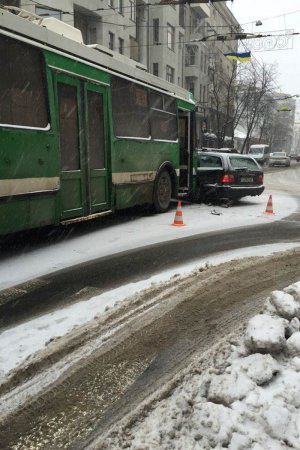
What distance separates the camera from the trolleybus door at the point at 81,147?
673cm

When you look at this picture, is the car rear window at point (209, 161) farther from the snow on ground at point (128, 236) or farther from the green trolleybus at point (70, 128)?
the green trolleybus at point (70, 128)

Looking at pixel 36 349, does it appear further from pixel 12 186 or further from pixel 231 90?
pixel 231 90

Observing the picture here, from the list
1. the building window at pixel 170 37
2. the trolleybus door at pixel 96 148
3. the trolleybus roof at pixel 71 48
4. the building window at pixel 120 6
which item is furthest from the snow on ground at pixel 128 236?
the building window at pixel 170 37

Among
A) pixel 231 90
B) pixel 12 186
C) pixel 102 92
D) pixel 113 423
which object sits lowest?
pixel 113 423

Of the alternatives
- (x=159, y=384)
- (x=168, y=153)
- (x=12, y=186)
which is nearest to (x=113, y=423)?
(x=159, y=384)

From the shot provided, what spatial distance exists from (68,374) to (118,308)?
1255 mm

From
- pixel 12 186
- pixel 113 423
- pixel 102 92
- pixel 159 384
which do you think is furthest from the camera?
pixel 102 92

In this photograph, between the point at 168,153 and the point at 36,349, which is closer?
the point at 36,349

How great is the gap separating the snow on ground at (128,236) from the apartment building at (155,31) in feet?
9.13

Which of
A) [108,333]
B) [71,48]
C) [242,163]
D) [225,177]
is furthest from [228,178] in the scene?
[108,333]

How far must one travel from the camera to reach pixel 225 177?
1187cm

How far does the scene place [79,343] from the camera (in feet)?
11.9

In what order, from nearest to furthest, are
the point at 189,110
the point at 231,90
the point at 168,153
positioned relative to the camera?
1. the point at 168,153
2. the point at 189,110
3. the point at 231,90

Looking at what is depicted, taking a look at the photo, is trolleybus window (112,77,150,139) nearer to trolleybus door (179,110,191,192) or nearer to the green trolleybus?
the green trolleybus
